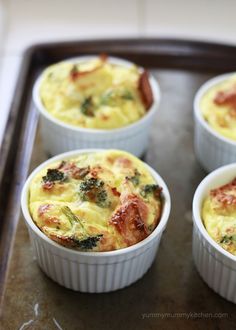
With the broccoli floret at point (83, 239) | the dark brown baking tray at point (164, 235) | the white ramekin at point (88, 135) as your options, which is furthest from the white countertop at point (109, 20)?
the broccoli floret at point (83, 239)

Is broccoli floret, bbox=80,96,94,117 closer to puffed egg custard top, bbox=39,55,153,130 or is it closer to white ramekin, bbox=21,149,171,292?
puffed egg custard top, bbox=39,55,153,130

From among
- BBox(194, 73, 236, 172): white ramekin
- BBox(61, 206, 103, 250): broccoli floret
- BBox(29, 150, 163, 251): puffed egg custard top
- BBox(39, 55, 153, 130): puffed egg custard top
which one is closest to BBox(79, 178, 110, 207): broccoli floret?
BBox(29, 150, 163, 251): puffed egg custard top

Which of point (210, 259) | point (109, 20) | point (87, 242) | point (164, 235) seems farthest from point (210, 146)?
point (109, 20)

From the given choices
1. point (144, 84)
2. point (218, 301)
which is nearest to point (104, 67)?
point (144, 84)

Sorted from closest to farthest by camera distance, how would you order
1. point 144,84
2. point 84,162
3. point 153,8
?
point 84,162 → point 144,84 → point 153,8

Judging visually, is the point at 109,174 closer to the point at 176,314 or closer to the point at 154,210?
the point at 154,210

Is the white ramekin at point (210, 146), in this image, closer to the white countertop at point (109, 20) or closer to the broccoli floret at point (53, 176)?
the broccoli floret at point (53, 176)
